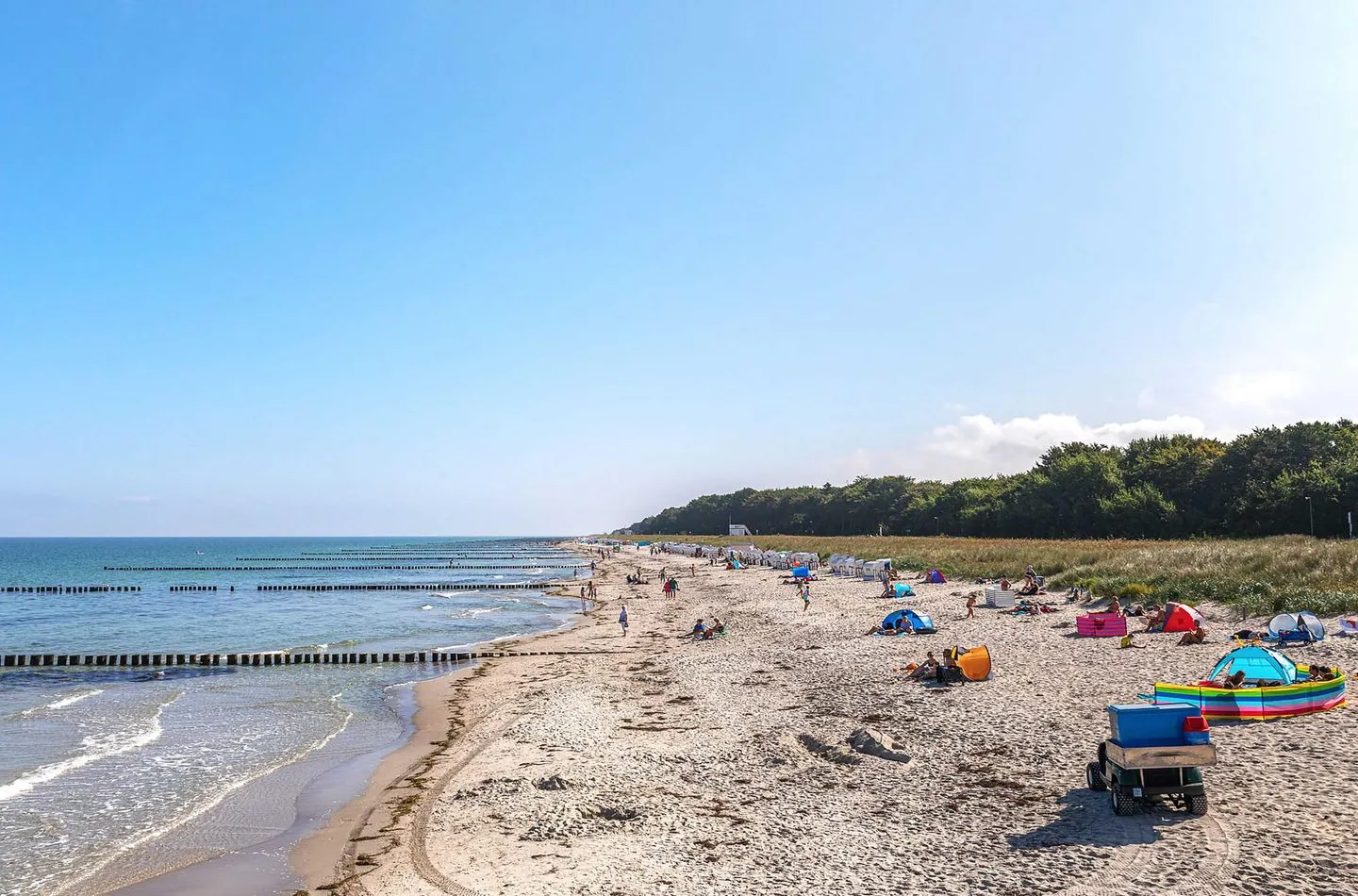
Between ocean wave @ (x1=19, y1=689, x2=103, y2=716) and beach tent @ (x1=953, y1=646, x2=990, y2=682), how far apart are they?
24.7 meters

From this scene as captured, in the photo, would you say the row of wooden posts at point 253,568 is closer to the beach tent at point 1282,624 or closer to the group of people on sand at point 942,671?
the group of people on sand at point 942,671

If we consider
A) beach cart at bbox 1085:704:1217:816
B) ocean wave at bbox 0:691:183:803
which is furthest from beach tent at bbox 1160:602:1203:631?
ocean wave at bbox 0:691:183:803

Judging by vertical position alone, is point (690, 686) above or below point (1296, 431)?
below

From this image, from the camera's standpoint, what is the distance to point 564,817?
1242 centimetres

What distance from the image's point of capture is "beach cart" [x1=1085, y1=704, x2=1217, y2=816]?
1017 cm

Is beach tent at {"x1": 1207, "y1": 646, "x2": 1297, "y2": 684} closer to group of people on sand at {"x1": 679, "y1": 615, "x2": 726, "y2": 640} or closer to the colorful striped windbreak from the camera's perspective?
the colorful striped windbreak

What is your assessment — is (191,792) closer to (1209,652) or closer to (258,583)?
(1209,652)

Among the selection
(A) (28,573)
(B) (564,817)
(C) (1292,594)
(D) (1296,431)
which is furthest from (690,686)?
(A) (28,573)

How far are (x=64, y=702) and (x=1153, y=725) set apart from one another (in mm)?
28393

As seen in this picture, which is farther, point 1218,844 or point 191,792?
point 191,792

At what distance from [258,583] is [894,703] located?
81.8m

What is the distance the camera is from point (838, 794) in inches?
495

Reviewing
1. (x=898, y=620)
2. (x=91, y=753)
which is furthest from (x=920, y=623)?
(x=91, y=753)

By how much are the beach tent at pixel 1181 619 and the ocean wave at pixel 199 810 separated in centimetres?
2134
